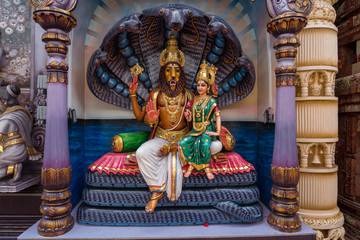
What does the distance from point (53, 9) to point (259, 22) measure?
9.57 ft

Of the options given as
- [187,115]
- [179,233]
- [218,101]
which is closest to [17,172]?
[179,233]

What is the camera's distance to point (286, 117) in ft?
8.95

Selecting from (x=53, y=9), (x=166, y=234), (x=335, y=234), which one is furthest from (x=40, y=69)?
(x=335, y=234)

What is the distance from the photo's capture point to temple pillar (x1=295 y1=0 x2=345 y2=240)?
3.36 meters

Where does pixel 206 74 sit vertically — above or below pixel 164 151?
above

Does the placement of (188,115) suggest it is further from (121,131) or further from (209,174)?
(121,131)

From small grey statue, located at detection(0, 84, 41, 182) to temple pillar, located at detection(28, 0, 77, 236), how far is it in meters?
0.80

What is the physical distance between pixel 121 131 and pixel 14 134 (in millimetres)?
1513

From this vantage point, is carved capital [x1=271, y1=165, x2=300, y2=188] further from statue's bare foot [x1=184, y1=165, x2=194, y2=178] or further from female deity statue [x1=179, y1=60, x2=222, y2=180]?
statue's bare foot [x1=184, y1=165, x2=194, y2=178]

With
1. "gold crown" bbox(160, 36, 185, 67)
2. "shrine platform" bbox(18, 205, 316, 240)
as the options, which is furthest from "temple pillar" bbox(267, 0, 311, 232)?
"gold crown" bbox(160, 36, 185, 67)

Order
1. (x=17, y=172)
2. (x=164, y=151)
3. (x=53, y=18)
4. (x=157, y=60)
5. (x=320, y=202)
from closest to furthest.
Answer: (x=53, y=18) < (x=164, y=151) < (x=17, y=172) < (x=320, y=202) < (x=157, y=60)

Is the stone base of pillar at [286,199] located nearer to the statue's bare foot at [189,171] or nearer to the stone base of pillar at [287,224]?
the stone base of pillar at [287,224]

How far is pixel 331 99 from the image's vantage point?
3.36 meters

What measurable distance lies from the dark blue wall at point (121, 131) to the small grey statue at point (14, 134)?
61 centimetres
